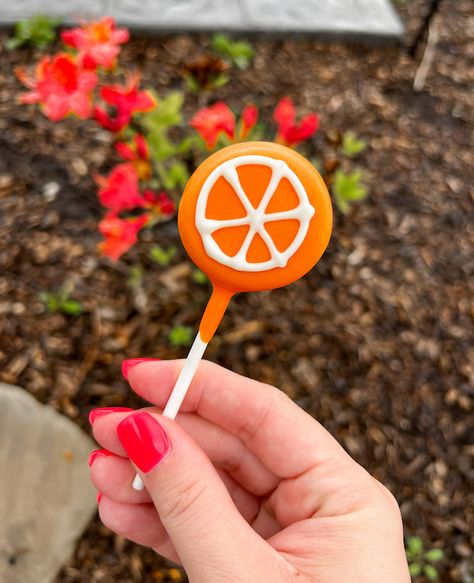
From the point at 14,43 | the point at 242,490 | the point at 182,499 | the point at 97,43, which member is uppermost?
the point at 97,43

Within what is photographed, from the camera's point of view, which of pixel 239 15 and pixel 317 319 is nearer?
pixel 317 319

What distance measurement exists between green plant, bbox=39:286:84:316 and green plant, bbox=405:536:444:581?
1217 mm

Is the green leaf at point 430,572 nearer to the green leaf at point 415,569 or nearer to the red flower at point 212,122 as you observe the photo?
the green leaf at point 415,569

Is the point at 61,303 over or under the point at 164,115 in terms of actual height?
under

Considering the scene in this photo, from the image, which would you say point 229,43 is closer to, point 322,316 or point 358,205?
point 358,205

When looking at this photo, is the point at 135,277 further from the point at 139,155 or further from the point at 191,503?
the point at 191,503

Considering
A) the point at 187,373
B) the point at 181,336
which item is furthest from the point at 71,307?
the point at 187,373

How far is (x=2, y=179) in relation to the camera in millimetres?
2125

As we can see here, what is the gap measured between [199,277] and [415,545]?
1030mm

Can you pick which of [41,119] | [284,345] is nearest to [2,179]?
[41,119]

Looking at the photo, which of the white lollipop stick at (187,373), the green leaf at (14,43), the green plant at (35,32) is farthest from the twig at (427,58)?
the white lollipop stick at (187,373)

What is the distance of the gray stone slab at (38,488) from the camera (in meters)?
1.58

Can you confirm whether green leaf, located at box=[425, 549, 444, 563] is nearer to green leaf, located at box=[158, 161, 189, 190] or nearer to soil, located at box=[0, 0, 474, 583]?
soil, located at box=[0, 0, 474, 583]

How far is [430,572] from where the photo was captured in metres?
1.71
